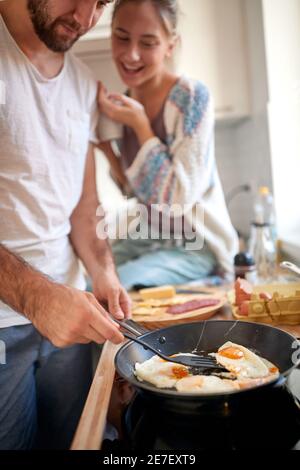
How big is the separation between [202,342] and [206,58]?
1388 millimetres

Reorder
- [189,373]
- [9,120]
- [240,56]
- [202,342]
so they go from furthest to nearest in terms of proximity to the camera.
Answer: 1. [240,56]
2. [9,120]
3. [202,342]
4. [189,373]

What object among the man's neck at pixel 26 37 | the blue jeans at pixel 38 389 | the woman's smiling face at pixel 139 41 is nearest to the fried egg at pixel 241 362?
the blue jeans at pixel 38 389

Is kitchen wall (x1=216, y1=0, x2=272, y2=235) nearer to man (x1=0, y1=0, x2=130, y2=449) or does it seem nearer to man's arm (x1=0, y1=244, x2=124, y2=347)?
man (x1=0, y1=0, x2=130, y2=449)

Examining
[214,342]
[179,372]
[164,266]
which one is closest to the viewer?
[179,372]

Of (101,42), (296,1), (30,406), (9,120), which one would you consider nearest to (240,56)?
(296,1)

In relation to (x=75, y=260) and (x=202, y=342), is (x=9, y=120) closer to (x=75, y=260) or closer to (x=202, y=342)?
(x=75, y=260)

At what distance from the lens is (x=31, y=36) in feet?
2.85

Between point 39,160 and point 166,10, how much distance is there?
1.97ft

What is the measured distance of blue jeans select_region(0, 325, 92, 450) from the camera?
2.69 ft

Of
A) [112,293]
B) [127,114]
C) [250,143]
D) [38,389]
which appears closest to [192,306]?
[112,293]

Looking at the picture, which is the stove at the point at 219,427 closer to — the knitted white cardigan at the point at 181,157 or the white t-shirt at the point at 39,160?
the white t-shirt at the point at 39,160

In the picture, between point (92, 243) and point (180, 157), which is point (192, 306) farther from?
point (180, 157)

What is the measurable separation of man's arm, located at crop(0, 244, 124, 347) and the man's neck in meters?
0.47

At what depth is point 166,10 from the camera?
1150 millimetres
